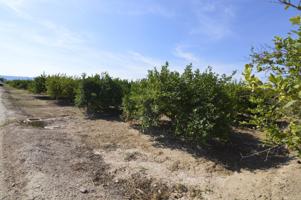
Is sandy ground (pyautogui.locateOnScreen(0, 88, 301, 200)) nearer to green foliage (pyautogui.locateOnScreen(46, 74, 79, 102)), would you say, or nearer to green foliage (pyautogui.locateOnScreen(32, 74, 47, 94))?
green foliage (pyautogui.locateOnScreen(46, 74, 79, 102))

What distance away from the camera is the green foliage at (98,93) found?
1121cm

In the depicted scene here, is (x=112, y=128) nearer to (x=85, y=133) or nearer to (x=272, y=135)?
(x=85, y=133)

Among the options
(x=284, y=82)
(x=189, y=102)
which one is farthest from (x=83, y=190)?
(x=189, y=102)

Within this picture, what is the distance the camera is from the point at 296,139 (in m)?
1.36

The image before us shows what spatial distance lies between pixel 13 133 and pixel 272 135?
712 cm

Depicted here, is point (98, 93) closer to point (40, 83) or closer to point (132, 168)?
point (132, 168)

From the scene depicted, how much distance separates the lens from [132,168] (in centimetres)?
490

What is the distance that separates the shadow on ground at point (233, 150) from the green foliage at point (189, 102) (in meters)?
0.38

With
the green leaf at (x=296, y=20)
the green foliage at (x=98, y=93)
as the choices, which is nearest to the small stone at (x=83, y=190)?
the green leaf at (x=296, y=20)

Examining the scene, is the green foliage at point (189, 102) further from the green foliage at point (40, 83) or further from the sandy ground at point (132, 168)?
the green foliage at point (40, 83)

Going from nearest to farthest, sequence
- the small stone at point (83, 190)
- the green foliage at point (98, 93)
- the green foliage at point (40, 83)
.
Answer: the small stone at point (83, 190) → the green foliage at point (98, 93) → the green foliage at point (40, 83)

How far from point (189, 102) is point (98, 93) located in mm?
5889

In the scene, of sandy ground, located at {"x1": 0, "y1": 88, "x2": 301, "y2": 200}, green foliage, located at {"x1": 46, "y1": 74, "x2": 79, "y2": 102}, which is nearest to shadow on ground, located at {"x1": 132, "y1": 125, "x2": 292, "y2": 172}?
sandy ground, located at {"x1": 0, "y1": 88, "x2": 301, "y2": 200}

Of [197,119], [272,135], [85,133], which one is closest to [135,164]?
[197,119]
